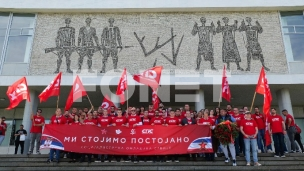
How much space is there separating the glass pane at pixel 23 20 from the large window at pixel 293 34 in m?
13.0

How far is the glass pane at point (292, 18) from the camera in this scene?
14953mm

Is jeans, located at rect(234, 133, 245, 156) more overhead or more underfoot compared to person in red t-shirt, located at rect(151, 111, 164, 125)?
more underfoot

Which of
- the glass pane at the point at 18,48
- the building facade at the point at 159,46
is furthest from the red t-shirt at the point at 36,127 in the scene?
the glass pane at the point at 18,48

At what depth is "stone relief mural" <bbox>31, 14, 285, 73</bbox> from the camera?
14.2m

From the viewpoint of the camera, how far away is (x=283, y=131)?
31.7 feet

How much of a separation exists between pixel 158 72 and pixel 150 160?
3.28m

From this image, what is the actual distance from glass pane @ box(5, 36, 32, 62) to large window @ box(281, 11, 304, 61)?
1297cm

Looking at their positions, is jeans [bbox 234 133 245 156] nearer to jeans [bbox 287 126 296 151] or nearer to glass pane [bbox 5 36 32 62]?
jeans [bbox 287 126 296 151]

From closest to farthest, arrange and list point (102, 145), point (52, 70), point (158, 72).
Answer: point (102, 145) < point (158, 72) < point (52, 70)

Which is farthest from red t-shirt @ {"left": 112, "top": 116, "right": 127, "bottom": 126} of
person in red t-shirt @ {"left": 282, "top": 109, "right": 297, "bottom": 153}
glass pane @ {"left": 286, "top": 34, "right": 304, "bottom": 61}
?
glass pane @ {"left": 286, "top": 34, "right": 304, "bottom": 61}

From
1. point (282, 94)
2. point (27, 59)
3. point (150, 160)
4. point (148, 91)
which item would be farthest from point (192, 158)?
point (27, 59)

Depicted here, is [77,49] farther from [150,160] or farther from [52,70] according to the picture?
[150,160]

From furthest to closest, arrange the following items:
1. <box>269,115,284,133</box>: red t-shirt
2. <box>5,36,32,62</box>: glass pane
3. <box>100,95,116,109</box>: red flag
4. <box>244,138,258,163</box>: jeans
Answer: <box>5,36,32,62</box>: glass pane < <box>100,95,116,109</box>: red flag < <box>269,115,284,133</box>: red t-shirt < <box>244,138,258,163</box>: jeans

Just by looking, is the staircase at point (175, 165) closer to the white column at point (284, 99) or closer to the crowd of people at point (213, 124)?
the crowd of people at point (213, 124)
